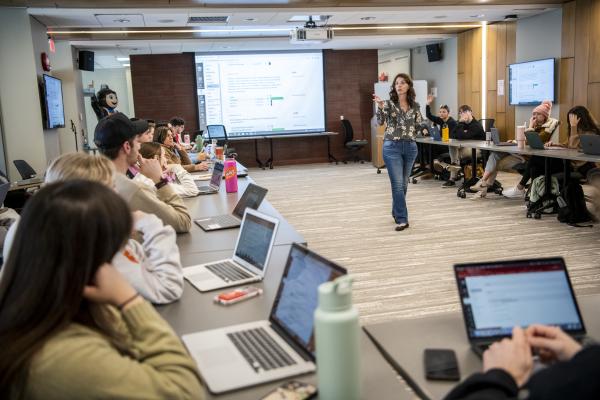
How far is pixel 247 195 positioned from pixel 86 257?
1919 millimetres

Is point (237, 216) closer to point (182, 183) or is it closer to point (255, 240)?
point (255, 240)

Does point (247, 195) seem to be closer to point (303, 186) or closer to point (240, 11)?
point (240, 11)

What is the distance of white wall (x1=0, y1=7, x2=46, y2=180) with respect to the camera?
261 inches

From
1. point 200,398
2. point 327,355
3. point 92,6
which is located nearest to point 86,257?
point 200,398

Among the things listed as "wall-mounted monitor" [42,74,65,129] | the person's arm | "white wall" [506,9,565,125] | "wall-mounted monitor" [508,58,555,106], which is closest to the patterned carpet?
the person's arm

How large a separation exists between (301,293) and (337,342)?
1.25ft

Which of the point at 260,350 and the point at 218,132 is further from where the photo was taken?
the point at 218,132

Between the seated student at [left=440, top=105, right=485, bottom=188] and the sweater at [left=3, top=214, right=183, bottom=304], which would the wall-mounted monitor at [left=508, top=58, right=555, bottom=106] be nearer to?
the seated student at [left=440, top=105, right=485, bottom=188]

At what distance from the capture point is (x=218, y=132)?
37.3ft

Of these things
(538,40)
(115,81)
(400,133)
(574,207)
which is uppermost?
(115,81)

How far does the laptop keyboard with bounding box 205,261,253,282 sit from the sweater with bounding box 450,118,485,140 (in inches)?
257

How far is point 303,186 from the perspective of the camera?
898 centimetres

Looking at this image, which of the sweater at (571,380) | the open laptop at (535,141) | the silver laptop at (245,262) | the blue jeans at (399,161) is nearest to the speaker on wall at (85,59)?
the blue jeans at (399,161)

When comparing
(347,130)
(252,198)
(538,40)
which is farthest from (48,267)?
(347,130)
